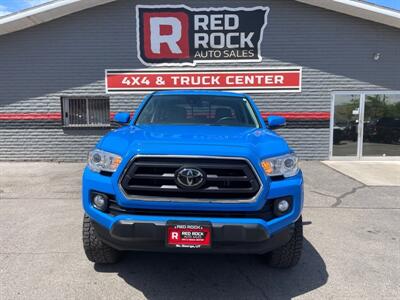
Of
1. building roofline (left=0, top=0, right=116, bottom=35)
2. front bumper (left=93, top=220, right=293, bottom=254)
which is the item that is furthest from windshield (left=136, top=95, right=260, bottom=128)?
building roofline (left=0, top=0, right=116, bottom=35)

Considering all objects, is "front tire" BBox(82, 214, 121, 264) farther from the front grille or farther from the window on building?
the window on building

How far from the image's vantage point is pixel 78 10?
10.3m

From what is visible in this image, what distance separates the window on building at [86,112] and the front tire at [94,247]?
25.7 ft

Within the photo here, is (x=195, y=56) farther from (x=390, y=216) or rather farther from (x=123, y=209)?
(x=123, y=209)

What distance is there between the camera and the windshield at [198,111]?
416 cm

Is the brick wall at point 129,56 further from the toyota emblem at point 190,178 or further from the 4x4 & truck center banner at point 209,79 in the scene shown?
the toyota emblem at point 190,178

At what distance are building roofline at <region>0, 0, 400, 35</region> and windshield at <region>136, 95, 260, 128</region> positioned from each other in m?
7.01

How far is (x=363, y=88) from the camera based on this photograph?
1066cm

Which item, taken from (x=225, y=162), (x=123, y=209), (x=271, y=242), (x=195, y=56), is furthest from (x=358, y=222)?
(x=195, y=56)

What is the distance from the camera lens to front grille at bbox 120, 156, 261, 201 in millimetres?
2781

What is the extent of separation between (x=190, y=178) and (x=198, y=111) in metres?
1.69

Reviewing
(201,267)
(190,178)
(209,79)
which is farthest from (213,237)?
(209,79)

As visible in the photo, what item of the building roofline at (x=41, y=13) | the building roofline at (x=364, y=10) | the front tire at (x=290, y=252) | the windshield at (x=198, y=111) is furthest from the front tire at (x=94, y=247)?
the building roofline at (x=364, y=10)

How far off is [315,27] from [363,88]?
234cm
